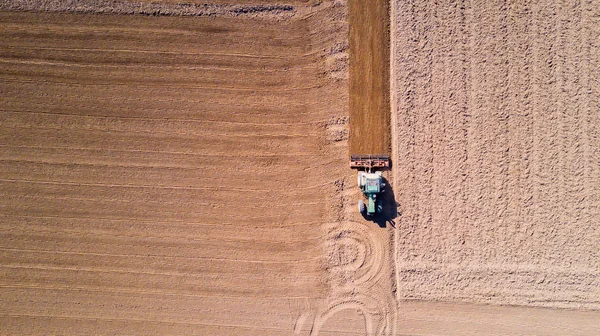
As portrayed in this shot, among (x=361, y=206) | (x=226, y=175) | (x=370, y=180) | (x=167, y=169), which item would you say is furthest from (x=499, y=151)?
(x=167, y=169)

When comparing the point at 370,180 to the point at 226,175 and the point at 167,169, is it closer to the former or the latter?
the point at 226,175

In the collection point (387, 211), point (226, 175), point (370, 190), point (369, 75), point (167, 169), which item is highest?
point (369, 75)

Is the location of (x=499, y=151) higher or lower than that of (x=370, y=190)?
higher

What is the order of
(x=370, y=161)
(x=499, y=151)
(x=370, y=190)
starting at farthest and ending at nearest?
1. (x=370, y=161)
2. (x=499, y=151)
3. (x=370, y=190)

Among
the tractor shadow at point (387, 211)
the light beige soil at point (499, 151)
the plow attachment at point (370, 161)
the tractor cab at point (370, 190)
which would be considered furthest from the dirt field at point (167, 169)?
the light beige soil at point (499, 151)

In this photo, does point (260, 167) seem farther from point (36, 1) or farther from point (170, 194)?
point (36, 1)

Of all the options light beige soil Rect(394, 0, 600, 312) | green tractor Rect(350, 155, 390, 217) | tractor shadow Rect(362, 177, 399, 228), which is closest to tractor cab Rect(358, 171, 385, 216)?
green tractor Rect(350, 155, 390, 217)

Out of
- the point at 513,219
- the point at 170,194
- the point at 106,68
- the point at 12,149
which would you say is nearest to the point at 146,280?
the point at 170,194

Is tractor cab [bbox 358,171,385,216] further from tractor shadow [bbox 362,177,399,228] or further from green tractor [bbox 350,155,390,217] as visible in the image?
tractor shadow [bbox 362,177,399,228]
